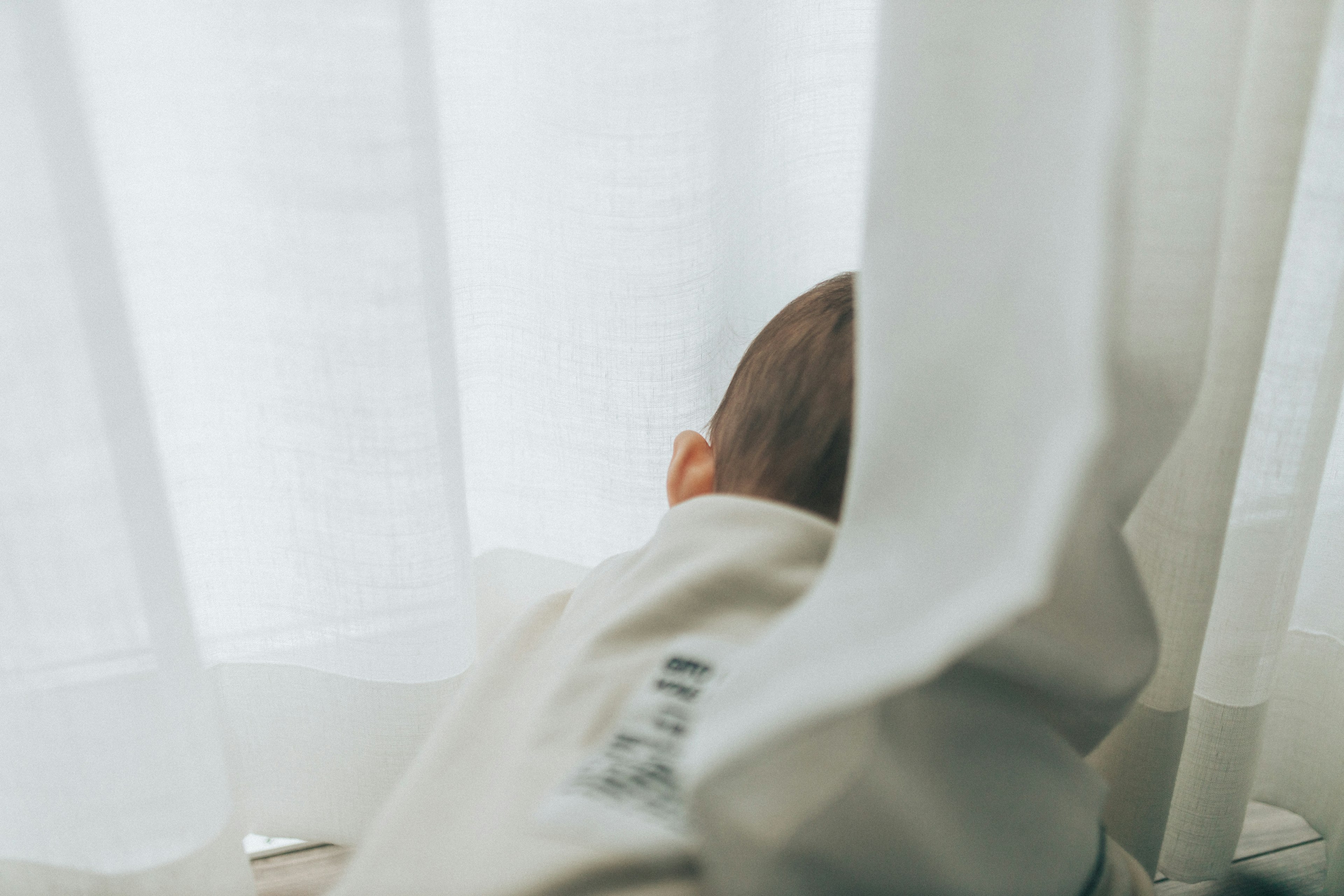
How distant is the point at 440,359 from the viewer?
713 millimetres

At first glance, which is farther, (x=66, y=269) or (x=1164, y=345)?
(x=66, y=269)

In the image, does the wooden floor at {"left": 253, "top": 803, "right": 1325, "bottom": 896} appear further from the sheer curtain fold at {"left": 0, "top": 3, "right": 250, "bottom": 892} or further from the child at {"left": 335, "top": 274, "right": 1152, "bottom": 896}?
the child at {"left": 335, "top": 274, "right": 1152, "bottom": 896}

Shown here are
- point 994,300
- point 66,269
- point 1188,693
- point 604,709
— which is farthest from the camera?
point 1188,693

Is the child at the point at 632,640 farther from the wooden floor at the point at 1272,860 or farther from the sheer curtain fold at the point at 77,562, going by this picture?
the wooden floor at the point at 1272,860

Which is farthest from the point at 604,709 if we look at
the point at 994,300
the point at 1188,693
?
the point at 1188,693

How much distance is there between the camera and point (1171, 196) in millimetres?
529

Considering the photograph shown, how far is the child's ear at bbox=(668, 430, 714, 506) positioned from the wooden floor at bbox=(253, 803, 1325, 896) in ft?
1.62

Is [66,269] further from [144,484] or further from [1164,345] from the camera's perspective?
[1164,345]

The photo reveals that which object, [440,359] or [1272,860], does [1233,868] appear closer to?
[1272,860]

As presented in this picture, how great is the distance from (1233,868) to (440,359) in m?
0.87

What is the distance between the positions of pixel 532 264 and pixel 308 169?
201 mm

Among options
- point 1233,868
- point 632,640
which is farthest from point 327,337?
point 1233,868

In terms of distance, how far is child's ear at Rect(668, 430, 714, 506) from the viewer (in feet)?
2.39

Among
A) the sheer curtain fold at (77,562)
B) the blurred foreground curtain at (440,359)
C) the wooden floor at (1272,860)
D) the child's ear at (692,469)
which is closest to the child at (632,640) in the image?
the child's ear at (692,469)
